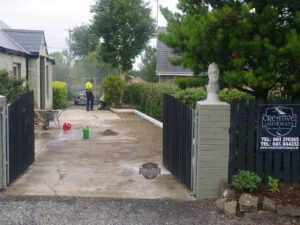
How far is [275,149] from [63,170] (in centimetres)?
427

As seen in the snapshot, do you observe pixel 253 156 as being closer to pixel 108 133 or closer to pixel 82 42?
pixel 108 133

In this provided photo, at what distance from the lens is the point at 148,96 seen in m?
17.8

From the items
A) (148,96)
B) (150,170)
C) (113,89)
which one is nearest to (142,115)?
(148,96)

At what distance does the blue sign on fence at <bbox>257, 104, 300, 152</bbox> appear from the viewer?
19.8 ft

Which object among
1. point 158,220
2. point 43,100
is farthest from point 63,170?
point 43,100

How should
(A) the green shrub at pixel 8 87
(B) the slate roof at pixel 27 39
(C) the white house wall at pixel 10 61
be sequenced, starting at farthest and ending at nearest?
(B) the slate roof at pixel 27 39
(C) the white house wall at pixel 10 61
(A) the green shrub at pixel 8 87

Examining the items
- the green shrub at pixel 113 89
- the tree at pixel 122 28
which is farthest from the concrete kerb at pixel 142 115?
the tree at pixel 122 28

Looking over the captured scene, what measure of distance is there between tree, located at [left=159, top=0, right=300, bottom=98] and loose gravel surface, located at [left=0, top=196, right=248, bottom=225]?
6.52 feet

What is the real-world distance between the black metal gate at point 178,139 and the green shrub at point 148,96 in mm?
4342

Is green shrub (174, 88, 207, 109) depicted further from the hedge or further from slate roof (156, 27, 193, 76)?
slate roof (156, 27, 193, 76)

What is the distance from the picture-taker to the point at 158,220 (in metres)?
5.35

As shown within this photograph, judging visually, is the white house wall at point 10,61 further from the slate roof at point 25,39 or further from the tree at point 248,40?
the tree at point 248,40

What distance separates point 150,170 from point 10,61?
→ 8988 mm

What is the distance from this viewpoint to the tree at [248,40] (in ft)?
17.3
